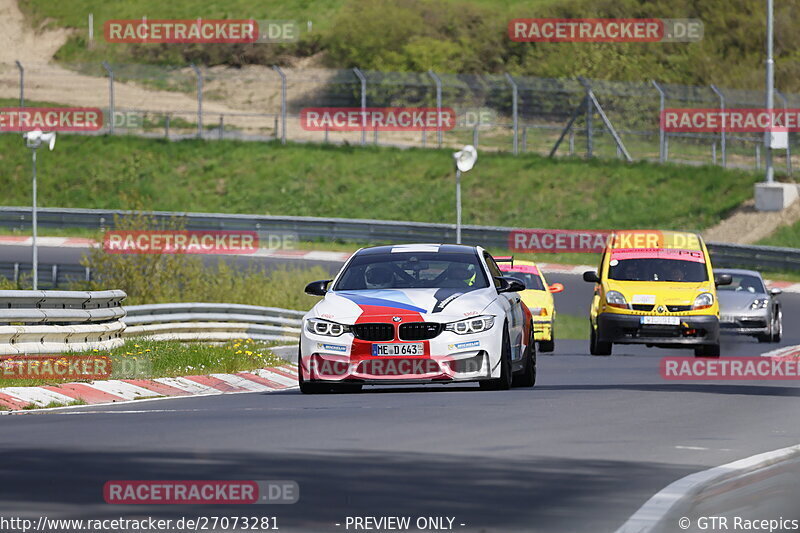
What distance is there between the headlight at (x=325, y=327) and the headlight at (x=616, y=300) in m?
8.43

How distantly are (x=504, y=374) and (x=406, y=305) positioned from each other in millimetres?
1290

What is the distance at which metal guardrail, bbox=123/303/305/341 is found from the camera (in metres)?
24.7

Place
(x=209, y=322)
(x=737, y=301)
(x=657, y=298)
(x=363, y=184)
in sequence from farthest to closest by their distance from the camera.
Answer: (x=363, y=184), (x=737, y=301), (x=209, y=322), (x=657, y=298)

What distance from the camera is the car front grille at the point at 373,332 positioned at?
15742mm

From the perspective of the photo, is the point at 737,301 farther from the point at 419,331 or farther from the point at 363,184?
the point at 363,184

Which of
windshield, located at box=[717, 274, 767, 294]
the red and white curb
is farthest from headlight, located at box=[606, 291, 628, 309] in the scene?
windshield, located at box=[717, 274, 767, 294]

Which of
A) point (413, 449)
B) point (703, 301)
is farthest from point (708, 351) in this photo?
point (413, 449)

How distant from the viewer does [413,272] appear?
17.0m

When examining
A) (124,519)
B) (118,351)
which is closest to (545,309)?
(118,351)

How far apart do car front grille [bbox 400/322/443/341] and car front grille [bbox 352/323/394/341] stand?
4.9 inches

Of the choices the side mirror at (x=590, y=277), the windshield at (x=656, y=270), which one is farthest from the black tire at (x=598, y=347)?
the windshield at (x=656, y=270)

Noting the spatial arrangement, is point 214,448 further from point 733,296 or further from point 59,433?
point 733,296

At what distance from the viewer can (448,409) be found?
47.3 ft

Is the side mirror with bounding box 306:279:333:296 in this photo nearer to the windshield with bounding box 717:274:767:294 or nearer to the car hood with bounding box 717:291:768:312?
the car hood with bounding box 717:291:768:312
